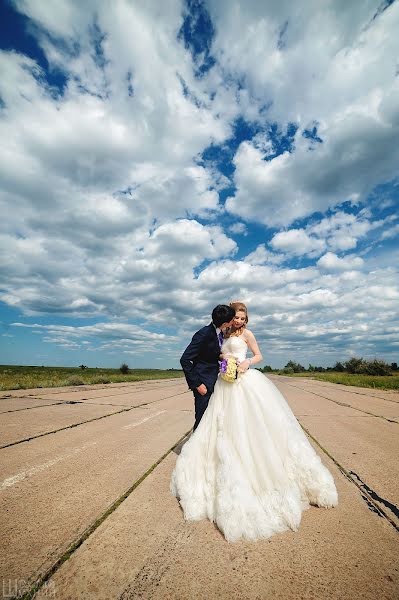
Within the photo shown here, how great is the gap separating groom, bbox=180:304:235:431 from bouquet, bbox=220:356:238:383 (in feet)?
1.39

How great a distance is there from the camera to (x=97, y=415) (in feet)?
27.0

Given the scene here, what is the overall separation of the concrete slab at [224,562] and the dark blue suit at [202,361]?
1377mm

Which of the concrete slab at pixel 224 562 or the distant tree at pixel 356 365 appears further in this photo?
the distant tree at pixel 356 365

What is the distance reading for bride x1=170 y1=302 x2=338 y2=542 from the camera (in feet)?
9.00

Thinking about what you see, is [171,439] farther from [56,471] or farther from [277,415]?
[277,415]

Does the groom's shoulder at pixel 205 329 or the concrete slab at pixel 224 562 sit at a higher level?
the groom's shoulder at pixel 205 329

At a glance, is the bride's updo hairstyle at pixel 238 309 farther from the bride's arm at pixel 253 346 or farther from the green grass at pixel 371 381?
the green grass at pixel 371 381

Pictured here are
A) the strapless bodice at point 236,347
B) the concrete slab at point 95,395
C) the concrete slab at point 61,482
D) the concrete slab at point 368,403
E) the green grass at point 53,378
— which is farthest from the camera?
the green grass at point 53,378

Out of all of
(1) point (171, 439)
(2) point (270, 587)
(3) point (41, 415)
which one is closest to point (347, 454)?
(1) point (171, 439)

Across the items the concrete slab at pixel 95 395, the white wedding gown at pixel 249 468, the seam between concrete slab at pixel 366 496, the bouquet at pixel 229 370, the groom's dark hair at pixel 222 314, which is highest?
the groom's dark hair at pixel 222 314

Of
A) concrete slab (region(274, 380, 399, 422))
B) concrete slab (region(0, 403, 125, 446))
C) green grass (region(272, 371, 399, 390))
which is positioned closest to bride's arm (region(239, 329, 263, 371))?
concrete slab (region(0, 403, 125, 446))

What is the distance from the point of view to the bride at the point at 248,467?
2.74 metres

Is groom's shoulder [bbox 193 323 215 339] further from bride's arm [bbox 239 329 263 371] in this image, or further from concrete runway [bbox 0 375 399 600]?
concrete runway [bbox 0 375 399 600]

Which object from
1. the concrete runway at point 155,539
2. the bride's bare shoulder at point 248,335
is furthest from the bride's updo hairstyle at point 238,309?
the concrete runway at point 155,539
